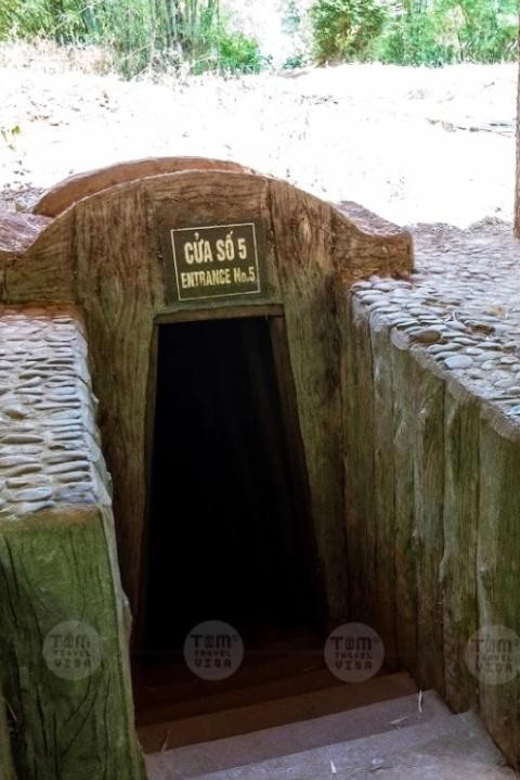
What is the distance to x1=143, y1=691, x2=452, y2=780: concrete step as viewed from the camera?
296cm

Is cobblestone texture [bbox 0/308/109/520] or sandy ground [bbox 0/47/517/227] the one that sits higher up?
sandy ground [bbox 0/47/517/227]

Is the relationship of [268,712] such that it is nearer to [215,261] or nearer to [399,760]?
[399,760]

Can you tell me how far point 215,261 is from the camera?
396cm

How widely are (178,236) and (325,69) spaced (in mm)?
6637

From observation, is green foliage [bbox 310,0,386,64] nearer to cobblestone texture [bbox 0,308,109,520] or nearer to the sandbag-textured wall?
the sandbag-textured wall

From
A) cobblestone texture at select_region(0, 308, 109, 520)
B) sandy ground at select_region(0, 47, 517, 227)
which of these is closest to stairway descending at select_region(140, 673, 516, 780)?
cobblestone texture at select_region(0, 308, 109, 520)

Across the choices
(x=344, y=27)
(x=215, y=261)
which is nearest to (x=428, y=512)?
(x=215, y=261)

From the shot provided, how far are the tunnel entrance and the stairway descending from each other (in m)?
0.74

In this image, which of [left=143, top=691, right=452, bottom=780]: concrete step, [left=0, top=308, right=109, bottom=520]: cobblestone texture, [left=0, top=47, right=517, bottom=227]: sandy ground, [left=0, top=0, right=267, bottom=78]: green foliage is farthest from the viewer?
[left=0, top=0, right=267, bottom=78]: green foliage

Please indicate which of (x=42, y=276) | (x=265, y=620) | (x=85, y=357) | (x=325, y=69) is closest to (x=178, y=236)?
(x=42, y=276)

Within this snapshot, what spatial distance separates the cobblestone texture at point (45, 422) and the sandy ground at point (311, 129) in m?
2.04

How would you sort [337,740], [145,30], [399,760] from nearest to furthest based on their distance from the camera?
1. [399,760]
2. [337,740]
3. [145,30]

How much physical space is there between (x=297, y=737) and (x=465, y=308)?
5.89 ft

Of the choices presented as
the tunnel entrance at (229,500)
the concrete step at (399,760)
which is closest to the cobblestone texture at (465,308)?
the tunnel entrance at (229,500)
